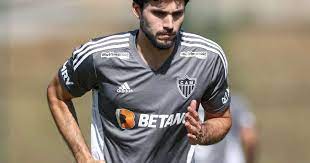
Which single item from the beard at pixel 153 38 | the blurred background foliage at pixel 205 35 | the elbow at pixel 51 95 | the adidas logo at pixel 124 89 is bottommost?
the blurred background foliage at pixel 205 35

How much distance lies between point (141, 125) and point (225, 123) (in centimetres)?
59

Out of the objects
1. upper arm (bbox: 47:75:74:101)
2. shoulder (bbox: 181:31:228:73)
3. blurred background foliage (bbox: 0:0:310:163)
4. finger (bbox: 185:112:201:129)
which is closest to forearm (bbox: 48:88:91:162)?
upper arm (bbox: 47:75:74:101)

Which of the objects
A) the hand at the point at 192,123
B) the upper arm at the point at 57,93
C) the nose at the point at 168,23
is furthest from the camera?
the upper arm at the point at 57,93

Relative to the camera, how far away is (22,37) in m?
21.4

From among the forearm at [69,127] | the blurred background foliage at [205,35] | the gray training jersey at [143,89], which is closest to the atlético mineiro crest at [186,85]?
the gray training jersey at [143,89]

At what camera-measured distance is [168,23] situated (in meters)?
7.17

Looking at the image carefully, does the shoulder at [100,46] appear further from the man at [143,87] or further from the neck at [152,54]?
the neck at [152,54]

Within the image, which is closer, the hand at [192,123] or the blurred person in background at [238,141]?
the hand at [192,123]

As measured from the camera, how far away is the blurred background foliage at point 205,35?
15.0m

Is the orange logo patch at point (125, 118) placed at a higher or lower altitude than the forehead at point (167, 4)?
lower

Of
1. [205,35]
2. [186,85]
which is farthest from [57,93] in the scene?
[205,35]

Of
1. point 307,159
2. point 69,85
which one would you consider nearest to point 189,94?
point 69,85

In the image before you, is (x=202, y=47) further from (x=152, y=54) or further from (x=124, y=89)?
(x=124, y=89)

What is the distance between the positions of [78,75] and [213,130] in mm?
866
